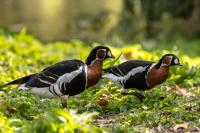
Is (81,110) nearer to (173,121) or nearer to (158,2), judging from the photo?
(173,121)

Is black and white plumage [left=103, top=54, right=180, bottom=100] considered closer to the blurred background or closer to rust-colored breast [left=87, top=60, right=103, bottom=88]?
rust-colored breast [left=87, top=60, right=103, bottom=88]

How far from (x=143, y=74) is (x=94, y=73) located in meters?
0.62

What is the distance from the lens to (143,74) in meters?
6.94

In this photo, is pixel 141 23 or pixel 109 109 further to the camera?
pixel 141 23

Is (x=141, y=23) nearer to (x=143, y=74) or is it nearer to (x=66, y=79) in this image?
(x=143, y=74)

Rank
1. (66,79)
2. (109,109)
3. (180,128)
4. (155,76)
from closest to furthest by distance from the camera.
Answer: (180,128) < (66,79) < (155,76) < (109,109)

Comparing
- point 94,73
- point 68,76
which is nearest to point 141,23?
point 94,73

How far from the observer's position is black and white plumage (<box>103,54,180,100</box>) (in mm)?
6926

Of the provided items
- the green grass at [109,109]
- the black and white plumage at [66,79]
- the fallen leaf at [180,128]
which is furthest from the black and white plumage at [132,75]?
the fallen leaf at [180,128]

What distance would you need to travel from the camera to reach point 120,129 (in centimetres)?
581

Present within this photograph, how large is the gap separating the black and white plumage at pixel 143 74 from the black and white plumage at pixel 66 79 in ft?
1.30

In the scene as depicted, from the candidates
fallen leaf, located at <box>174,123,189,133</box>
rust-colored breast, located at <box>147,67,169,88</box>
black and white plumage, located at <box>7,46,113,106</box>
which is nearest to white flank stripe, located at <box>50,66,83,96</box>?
black and white plumage, located at <box>7,46,113,106</box>

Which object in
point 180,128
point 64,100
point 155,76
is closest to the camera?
point 180,128

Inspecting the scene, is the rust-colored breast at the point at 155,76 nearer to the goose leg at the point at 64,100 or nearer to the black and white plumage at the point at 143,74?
the black and white plumage at the point at 143,74
